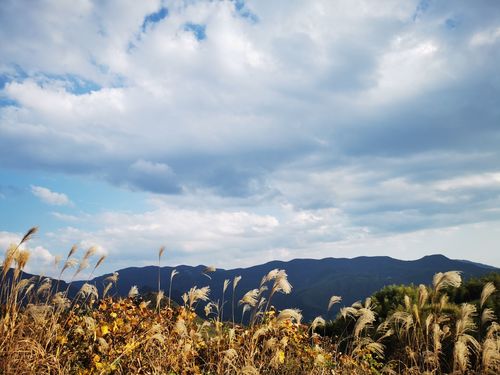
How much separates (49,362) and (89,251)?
75.9 inches

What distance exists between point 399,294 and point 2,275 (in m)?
13.2

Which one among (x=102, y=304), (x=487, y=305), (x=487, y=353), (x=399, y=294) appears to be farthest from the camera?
(x=399, y=294)

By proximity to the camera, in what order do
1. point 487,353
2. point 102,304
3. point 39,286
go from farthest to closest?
point 102,304, point 39,286, point 487,353

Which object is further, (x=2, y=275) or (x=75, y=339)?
(x=75, y=339)

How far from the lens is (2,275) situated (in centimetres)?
653

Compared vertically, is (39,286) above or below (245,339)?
above

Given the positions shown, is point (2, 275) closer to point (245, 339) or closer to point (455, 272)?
point (245, 339)

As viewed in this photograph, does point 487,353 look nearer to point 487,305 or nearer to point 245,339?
point 245,339

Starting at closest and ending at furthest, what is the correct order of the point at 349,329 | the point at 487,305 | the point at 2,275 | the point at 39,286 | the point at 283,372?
the point at 2,275, the point at 283,372, the point at 39,286, the point at 487,305, the point at 349,329

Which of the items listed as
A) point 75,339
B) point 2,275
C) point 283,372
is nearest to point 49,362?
point 75,339

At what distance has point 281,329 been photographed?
805 centimetres

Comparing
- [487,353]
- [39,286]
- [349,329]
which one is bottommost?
[349,329]

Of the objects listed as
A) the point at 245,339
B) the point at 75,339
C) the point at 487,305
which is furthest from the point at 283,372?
the point at 487,305

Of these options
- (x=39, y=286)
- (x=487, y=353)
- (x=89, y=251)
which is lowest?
(x=487, y=353)
